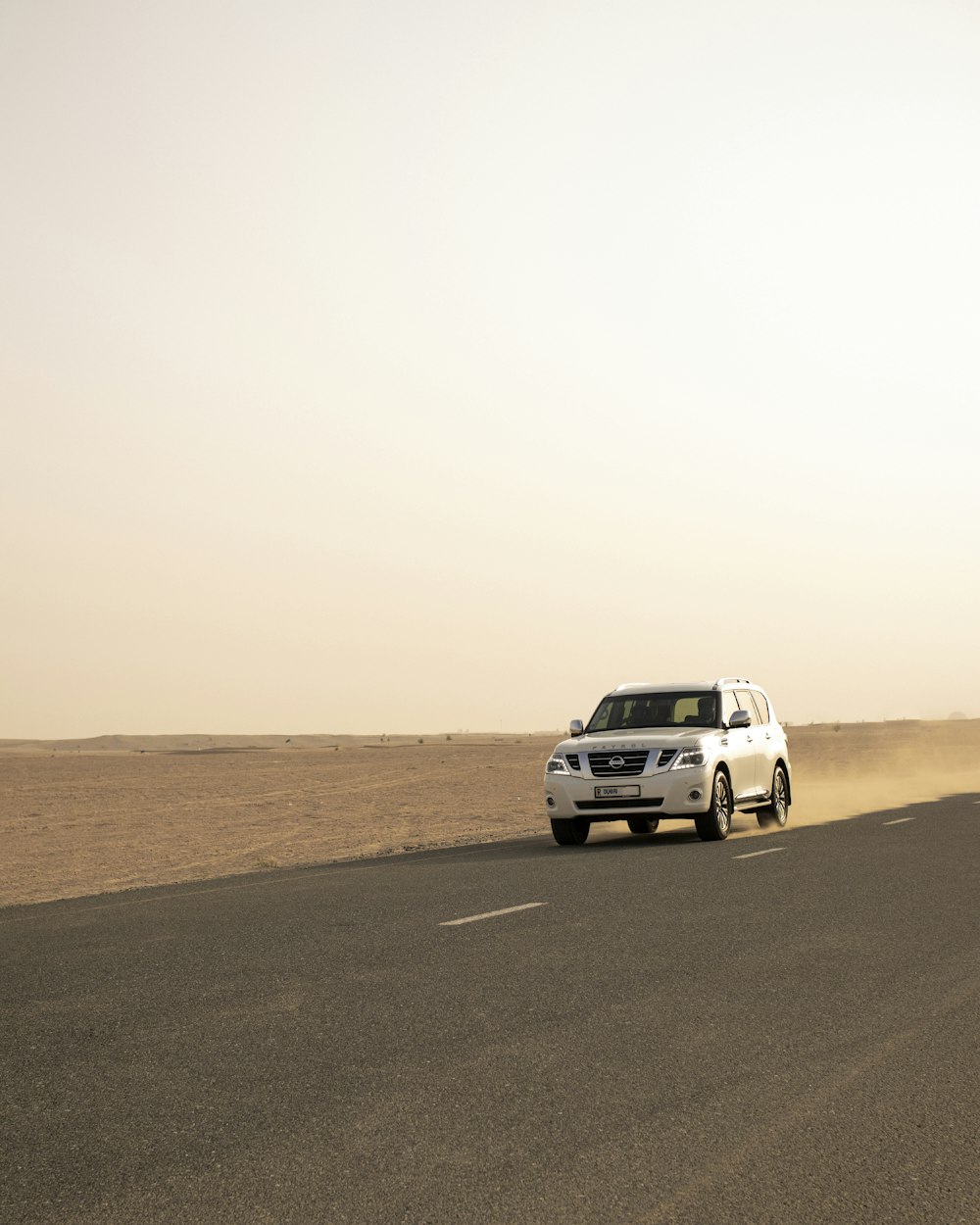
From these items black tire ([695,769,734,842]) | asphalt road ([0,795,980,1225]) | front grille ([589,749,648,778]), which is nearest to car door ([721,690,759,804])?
black tire ([695,769,734,842])

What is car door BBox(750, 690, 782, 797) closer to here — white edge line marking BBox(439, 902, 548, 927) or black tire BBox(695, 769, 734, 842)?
black tire BBox(695, 769, 734, 842)

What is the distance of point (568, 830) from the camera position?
718 inches

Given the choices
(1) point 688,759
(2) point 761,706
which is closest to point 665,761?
(1) point 688,759

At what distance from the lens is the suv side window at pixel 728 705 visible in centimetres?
1888

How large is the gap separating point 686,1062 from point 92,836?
22031mm

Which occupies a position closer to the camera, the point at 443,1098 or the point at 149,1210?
the point at 149,1210

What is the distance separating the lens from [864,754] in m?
59.7

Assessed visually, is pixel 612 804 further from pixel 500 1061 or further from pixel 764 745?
pixel 500 1061

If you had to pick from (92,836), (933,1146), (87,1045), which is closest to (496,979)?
(87,1045)

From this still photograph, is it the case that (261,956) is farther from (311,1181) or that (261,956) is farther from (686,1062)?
(311,1181)

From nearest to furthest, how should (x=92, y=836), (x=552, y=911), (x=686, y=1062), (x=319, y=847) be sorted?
(x=686, y=1062)
(x=552, y=911)
(x=319, y=847)
(x=92, y=836)

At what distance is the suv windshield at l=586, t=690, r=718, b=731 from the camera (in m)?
18.9

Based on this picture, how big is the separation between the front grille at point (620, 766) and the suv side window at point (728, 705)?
5.35ft

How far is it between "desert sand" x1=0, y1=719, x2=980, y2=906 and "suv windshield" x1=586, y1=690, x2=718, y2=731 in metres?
1.84
